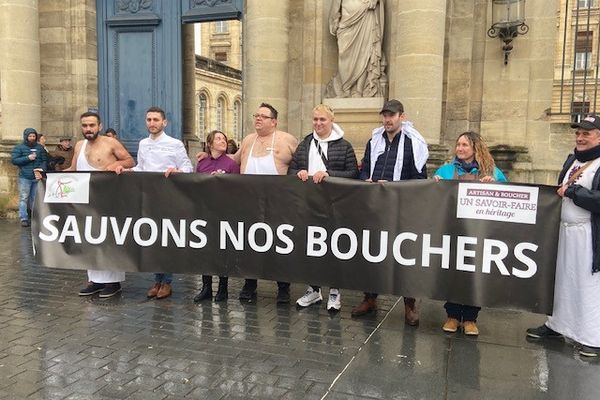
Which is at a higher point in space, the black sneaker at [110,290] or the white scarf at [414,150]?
the white scarf at [414,150]

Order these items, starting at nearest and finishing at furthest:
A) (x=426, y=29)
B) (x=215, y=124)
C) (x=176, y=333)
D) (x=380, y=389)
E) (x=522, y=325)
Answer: (x=380, y=389), (x=176, y=333), (x=522, y=325), (x=426, y=29), (x=215, y=124)

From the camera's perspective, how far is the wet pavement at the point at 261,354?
12.6 ft

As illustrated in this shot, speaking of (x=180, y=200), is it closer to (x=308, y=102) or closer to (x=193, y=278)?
(x=193, y=278)

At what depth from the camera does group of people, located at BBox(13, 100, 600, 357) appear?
455 centimetres

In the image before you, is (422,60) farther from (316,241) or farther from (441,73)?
(316,241)

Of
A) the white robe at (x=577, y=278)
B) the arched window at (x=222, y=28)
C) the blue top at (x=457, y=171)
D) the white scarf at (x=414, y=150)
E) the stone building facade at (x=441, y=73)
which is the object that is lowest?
the white robe at (x=577, y=278)

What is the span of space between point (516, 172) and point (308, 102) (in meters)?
3.58

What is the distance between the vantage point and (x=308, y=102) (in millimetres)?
9609

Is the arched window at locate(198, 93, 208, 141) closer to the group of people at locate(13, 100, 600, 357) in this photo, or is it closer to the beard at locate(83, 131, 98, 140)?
the beard at locate(83, 131, 98, 140)

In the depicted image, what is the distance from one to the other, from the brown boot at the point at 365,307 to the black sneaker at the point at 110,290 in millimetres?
2598

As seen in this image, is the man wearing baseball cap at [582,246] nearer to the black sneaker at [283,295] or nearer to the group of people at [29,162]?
the black sneaker at [283,295]

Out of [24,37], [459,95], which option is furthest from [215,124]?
[459,95]

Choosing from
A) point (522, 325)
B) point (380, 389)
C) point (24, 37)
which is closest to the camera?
point (380, 389)

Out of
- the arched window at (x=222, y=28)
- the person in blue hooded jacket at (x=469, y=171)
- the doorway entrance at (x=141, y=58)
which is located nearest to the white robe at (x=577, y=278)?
the person in blue hooded jacket at (x=469, y=171)
